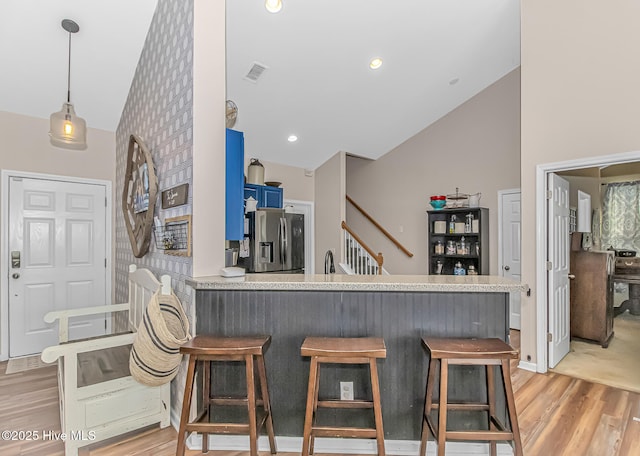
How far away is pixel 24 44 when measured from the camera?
302 centimetres

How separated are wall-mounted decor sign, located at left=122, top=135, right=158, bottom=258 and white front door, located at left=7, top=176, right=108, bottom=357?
961 mm

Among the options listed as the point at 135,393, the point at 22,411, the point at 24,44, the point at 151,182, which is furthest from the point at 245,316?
the point at 24,44

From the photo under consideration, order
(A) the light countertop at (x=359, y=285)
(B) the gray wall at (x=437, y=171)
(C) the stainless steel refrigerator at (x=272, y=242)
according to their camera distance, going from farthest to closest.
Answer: (B) the gray wall at (x=437, y=171)
(C) the stainless steel refrigerator at (x=272, y=242)
(A) the light countertop at (x=359, y=285)

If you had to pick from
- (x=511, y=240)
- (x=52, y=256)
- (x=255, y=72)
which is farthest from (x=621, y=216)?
(x=52, y=256)

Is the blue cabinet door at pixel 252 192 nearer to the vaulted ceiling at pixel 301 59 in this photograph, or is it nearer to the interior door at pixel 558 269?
the vaulted ceiling at pixel 301 59

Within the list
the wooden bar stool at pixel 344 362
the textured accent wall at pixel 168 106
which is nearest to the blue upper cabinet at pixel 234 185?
the textured accent wall at pixel 168 106

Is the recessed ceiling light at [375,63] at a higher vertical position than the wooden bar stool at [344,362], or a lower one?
higher

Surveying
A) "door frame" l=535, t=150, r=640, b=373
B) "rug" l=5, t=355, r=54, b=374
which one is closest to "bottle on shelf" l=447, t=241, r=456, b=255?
"door frame" l=535, t=150, r=640, b=373

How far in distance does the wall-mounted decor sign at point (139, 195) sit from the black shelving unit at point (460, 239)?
4218mm

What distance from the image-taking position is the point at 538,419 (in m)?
2.49

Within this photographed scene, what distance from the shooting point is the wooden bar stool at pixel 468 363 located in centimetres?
169

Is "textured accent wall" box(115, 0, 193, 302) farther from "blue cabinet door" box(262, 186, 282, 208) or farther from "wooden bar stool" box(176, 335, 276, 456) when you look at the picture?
"blue cabinet door" box(262, 186, 282, 208)

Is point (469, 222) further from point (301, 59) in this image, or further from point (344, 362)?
point (344, 362)

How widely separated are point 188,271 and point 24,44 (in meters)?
2.64
